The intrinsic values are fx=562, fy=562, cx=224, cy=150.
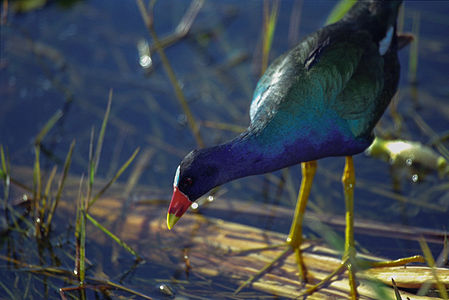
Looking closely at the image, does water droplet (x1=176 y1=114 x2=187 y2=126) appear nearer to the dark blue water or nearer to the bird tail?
the dark blue water

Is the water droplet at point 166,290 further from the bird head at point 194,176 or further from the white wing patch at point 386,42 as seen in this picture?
the white wing patch at point 386,42

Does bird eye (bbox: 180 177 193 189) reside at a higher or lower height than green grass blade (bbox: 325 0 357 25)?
A: lower

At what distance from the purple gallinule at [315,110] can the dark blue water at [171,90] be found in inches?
27.8

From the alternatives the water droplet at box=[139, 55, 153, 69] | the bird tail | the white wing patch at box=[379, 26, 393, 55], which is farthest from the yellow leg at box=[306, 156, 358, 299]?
the water droplet at box=[139, 55, 153, 69]

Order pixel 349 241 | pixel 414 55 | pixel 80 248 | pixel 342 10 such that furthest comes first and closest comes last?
1. pixel 414 55
2. pixel 342 10
3. pixel 349 241
4. pixel 80 248

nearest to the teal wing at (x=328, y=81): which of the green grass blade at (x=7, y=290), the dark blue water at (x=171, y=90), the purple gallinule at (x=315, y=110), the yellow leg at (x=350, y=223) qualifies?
the purple gallinule at (x=315, y=110)

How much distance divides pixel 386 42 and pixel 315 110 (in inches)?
30.8

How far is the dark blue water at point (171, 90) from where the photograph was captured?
12.3 ft

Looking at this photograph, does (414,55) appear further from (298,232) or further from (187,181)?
(187,181)

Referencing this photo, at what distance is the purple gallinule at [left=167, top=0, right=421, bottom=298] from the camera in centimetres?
256

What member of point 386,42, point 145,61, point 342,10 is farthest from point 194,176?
point 145,61

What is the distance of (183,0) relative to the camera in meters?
5.55

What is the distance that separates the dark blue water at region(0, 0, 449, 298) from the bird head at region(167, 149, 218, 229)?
104 centimetres

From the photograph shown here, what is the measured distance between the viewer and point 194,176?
8.23 ft
